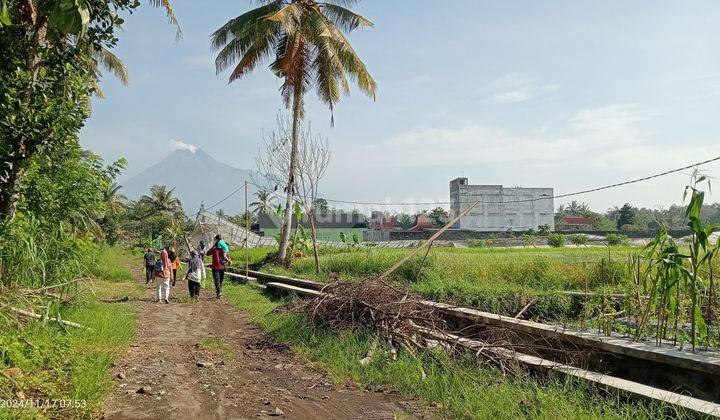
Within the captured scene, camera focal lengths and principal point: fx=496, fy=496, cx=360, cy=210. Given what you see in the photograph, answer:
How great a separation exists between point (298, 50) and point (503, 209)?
45376 mm

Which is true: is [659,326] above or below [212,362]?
above

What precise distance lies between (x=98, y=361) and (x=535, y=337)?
613 centimetres

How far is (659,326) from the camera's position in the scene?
671 cm

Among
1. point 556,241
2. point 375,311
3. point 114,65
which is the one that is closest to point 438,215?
point 556,241

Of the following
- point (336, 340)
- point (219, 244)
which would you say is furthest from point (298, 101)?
point (336, 340)

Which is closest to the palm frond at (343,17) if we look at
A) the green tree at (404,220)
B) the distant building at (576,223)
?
the distant building at (576,223)

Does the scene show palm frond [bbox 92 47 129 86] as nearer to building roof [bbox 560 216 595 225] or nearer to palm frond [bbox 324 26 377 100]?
palm frond [bbox 324 26 377 100]

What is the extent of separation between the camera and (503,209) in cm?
5850

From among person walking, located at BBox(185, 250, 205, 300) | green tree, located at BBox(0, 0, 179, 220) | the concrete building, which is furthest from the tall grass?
the concrete building

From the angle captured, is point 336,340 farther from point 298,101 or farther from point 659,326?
point 298,101

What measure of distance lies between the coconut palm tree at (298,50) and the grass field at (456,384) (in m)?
12.2

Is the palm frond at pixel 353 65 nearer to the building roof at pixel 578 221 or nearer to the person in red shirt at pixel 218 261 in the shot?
the person in red shirt at pixel 218 261

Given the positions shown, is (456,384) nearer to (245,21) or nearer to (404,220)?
(245,21)

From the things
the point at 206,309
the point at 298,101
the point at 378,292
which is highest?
the point at 298,101
